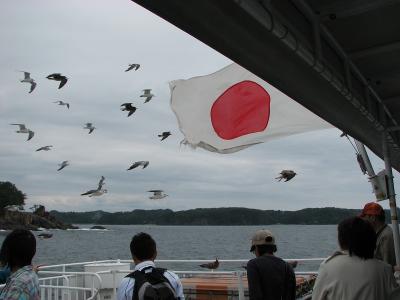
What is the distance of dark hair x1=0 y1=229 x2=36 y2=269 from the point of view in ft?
9.66

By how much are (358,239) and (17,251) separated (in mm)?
1948

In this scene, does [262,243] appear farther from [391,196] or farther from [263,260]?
[391,196]

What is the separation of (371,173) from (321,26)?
2.89 m

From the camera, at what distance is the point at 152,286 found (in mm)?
3039

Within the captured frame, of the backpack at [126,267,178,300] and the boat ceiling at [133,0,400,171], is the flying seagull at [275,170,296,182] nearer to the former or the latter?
the boat ceiling at [133,0,400,171]

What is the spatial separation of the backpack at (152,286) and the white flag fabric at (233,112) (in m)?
2.50

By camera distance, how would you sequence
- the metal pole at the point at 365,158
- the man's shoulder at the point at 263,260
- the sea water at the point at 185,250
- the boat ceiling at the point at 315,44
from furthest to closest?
the sea water at the point at 185,250 < the metal pole at the point at 365,158 < the man's shoulder at the point at 263,260 < the boat ceiling at the point at 315,44

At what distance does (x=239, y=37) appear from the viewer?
253 cm

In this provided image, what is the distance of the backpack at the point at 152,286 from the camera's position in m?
3.00

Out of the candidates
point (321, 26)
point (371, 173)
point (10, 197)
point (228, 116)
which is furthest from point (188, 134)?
point (10, 197)

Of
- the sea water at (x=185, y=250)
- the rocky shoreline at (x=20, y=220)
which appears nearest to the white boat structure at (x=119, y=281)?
the sea water at (x=185, y=250)

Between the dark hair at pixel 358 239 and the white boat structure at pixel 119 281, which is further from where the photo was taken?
the white boat structure at pixel 119 281

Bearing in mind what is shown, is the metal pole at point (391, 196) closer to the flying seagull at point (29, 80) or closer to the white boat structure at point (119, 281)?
the white boat structure at point (119, 281)

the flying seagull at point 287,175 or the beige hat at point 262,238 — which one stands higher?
the flying seagull at point 287,175
